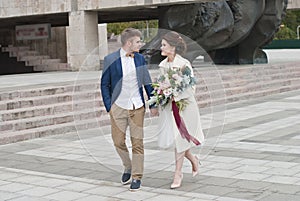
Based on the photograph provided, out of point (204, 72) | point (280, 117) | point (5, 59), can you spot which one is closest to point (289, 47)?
point (5, 59)

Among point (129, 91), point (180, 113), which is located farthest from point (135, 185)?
point (129, 91)

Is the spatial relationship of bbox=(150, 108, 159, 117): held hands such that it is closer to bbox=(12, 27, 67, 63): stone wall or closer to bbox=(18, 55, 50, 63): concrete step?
bbox=(18, 55, 50, 63): concrete step

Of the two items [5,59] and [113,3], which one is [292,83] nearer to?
[113,3]

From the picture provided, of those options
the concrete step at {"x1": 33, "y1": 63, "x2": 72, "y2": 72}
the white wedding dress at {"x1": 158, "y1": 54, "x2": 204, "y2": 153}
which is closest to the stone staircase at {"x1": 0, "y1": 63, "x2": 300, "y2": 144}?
the white wedding dress at {"x1": 158, "y1": 54, "x2": 204, "y2": 153}

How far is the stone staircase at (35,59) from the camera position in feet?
84.0

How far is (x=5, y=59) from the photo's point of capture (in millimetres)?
28281

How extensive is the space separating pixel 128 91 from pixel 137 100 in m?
0.14

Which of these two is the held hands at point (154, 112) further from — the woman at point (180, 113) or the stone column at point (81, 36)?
the stone column at point (81, 36)

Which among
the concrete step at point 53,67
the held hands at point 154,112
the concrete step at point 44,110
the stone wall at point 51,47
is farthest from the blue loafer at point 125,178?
the stone wall at point 51,47

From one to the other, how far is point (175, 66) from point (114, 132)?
3.28 ft

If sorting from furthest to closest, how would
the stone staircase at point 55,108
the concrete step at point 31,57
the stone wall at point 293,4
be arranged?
the stone wall at point 293,4
the concrete step at point 31,57
the stone staircase at point 55,108

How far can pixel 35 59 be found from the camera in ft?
88.5

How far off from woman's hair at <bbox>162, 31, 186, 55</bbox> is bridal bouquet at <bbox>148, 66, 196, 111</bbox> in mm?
212

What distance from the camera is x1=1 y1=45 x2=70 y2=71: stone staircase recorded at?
84.0 feet
